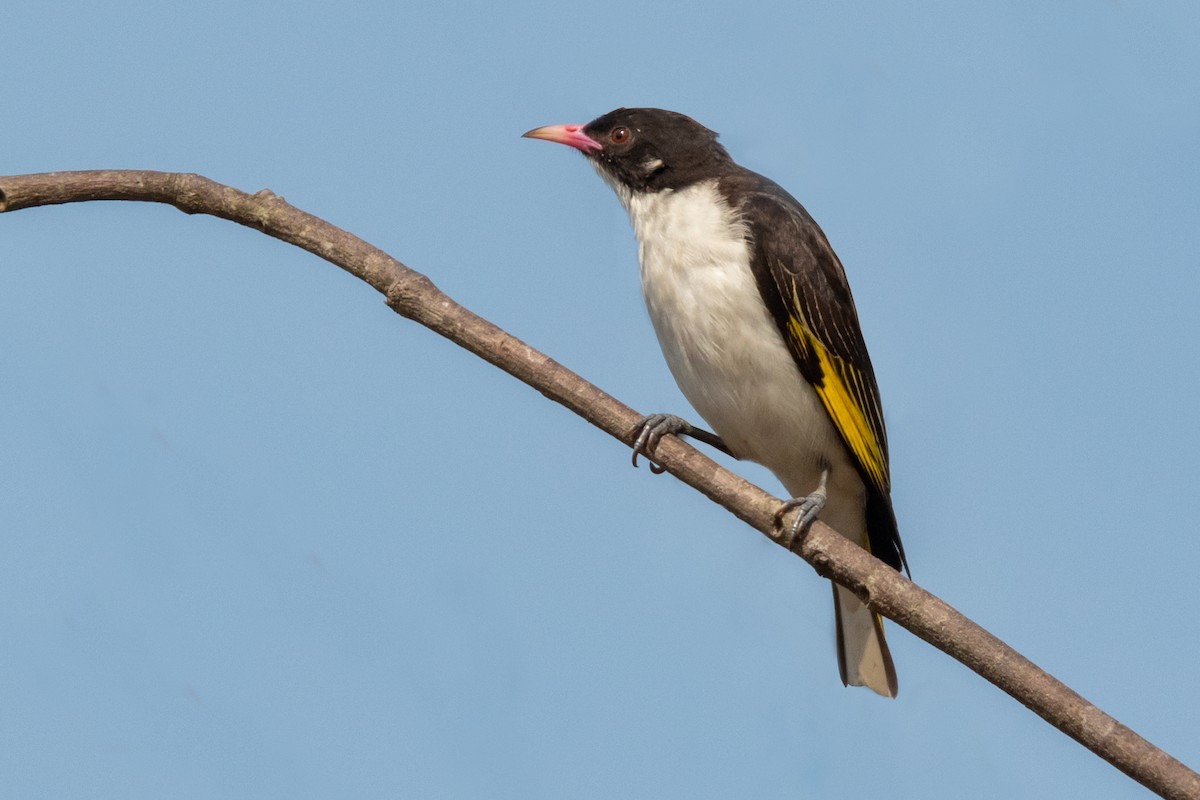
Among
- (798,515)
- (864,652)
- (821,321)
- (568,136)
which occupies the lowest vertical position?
(864,652)

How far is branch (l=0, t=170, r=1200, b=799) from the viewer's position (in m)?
4.41

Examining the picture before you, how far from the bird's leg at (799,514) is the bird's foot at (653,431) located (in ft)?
1.60

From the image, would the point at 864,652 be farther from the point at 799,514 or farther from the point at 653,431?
the point at 653,431

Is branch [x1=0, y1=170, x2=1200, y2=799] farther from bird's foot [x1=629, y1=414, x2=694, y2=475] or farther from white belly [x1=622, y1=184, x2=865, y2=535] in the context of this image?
white belly [x1=622, y1=184, x2=865, y2=535]

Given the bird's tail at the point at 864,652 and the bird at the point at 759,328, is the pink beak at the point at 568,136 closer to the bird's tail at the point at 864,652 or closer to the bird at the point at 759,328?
the bird at the point at 759,328

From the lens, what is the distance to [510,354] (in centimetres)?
465

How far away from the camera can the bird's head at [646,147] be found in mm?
6340

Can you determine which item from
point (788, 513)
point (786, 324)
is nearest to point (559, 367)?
point (788, 513)

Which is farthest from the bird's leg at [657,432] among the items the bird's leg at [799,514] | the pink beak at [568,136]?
the pink beak at [568,136]

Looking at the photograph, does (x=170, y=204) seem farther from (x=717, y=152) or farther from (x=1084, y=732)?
(x=1084, y=732)

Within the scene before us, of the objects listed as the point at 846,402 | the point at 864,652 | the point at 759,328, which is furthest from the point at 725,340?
the point at 864,652

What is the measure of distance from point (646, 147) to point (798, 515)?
7.11 feet

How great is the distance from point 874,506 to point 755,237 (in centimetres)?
147

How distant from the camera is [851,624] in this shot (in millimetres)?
6363
